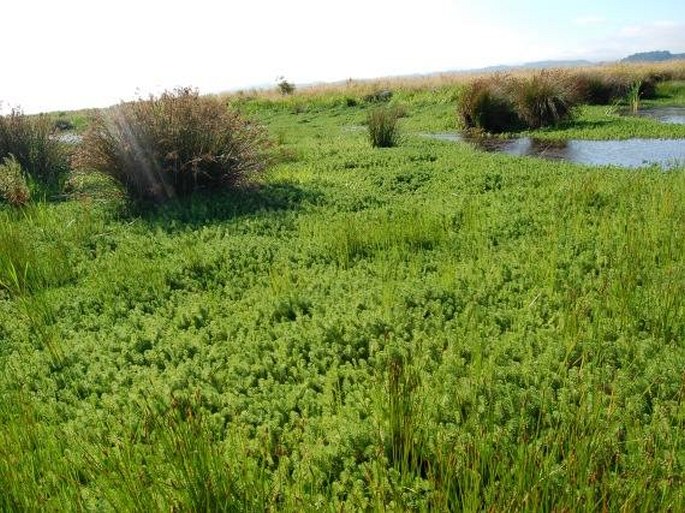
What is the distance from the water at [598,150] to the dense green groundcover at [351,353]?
463 cm

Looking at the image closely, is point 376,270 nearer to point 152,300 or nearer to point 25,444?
point 152,300

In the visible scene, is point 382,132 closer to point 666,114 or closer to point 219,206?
point 219,206

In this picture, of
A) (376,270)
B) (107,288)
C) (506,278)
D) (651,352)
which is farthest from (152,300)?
(651,352)

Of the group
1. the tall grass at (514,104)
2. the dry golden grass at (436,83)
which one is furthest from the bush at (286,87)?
the tall grass at (514,104)

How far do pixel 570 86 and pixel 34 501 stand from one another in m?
22.4

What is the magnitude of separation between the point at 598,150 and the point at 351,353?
510 inches

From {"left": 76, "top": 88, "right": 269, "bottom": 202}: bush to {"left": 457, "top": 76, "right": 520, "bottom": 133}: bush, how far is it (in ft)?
41.5

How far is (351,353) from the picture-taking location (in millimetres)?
4605

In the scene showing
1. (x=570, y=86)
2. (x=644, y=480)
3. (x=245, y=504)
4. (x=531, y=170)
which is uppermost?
(x=570, y=86)

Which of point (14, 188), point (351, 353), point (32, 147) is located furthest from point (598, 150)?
point (32, 147)

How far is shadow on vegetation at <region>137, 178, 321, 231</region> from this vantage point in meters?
8.35

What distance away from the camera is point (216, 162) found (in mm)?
9281

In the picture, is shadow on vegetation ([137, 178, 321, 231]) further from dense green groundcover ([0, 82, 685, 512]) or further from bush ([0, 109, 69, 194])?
bush ([0, 109, 69, 194])

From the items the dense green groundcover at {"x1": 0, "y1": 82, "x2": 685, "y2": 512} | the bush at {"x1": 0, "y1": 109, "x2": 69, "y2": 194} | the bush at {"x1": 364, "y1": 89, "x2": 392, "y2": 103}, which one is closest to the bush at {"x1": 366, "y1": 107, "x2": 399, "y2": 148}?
the dense green groundcover at {"x1": 0, "y1": 82, "x2": 685, "y2": 512}
